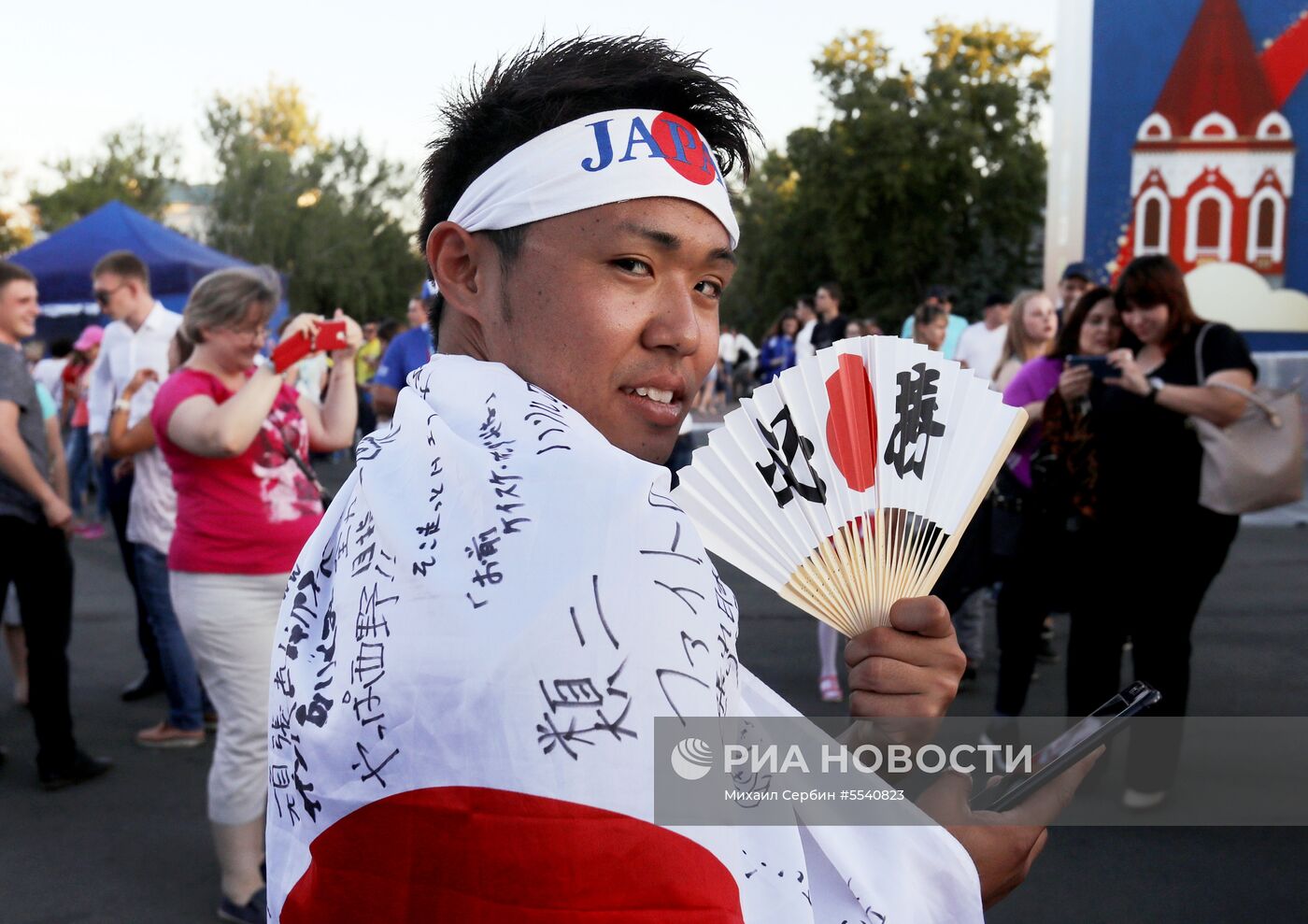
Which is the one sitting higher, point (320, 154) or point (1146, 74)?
point (320, 154)

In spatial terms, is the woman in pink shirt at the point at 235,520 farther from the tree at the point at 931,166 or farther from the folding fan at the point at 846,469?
the tree at the point at 931,166

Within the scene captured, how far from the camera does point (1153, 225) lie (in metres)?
11.6

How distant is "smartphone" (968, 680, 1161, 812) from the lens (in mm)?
1373

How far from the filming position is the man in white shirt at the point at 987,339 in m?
8.82

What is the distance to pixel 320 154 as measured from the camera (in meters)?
45.0

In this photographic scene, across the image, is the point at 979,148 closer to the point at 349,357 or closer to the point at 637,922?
the point at 349,357

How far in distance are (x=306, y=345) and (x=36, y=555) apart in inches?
72.1

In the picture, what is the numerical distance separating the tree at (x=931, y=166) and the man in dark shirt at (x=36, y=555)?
108 ft

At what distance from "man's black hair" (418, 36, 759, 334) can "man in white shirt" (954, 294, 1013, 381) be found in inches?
297

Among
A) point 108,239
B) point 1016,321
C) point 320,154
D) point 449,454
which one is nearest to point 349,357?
point 1016,321

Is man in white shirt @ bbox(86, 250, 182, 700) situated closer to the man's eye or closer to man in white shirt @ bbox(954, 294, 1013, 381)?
the man's eye

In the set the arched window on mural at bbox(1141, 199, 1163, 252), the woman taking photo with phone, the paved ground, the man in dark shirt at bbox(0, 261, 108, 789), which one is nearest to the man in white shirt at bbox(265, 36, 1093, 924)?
the paved ground

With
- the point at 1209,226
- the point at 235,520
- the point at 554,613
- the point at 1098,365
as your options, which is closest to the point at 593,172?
the point at 554,613

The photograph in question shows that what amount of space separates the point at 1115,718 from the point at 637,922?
2.26ft
